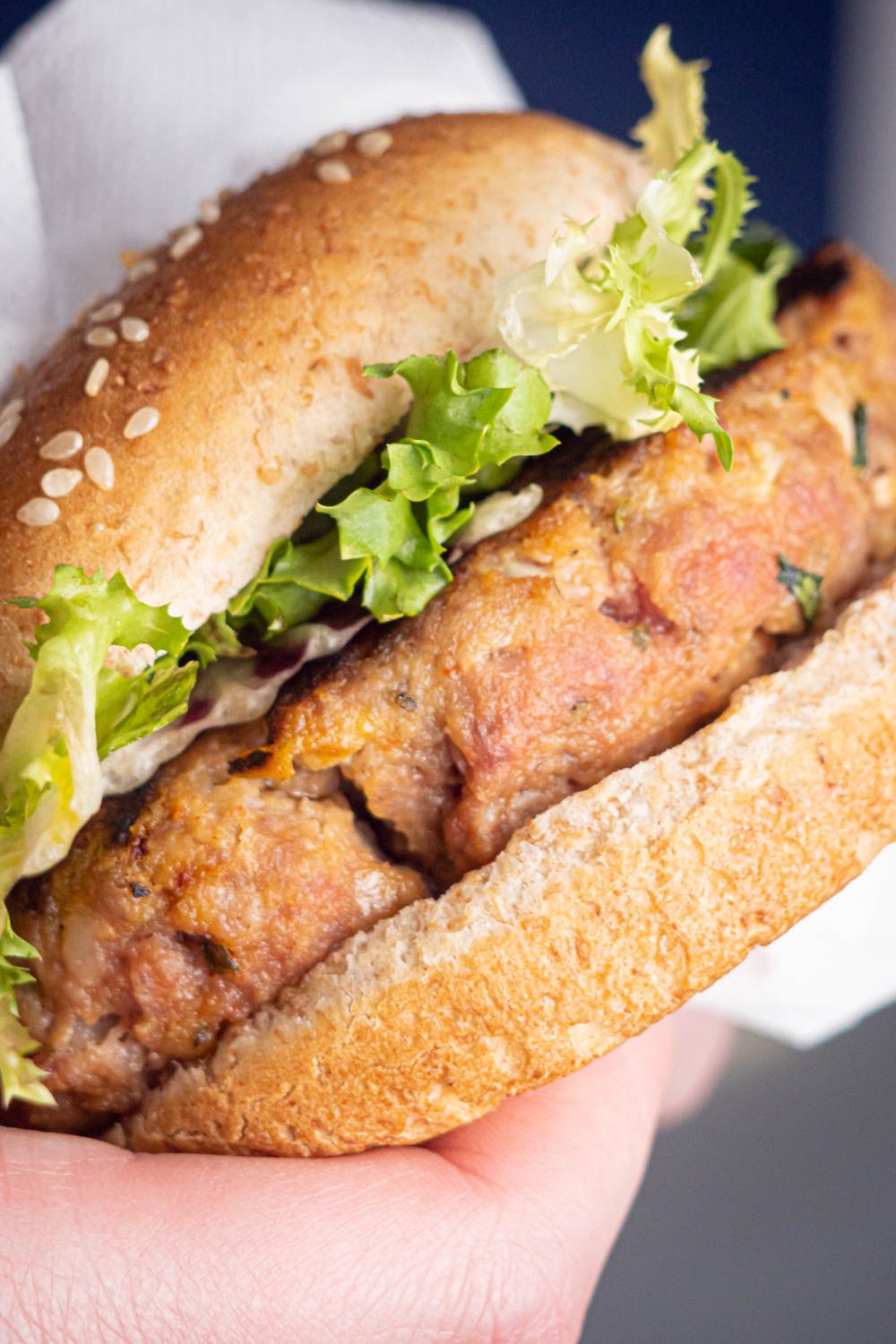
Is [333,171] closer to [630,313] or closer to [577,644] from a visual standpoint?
[630,313]

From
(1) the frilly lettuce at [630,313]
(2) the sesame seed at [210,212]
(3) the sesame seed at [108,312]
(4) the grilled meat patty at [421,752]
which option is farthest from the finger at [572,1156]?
(2) the sesame seed at [210,212]

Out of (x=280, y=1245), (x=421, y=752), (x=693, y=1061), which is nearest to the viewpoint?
(x=280, y=1245)

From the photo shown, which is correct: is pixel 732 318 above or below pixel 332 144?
below

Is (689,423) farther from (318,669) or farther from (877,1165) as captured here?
(877,1165)

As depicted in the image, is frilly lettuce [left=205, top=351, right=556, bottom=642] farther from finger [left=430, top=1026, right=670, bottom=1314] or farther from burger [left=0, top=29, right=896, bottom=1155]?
finger [left=430, top=1026, right=670, bottom=1314]

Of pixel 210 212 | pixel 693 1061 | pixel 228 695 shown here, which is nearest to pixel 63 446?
pixel 228 695

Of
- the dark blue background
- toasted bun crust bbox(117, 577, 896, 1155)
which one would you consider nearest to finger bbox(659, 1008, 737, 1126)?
toasted bun crust bbox(117, 577, 896, 1155)

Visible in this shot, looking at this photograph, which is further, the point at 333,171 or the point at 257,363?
the point at 333,171

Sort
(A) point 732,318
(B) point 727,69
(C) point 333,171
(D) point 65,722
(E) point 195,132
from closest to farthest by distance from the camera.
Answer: (D) point 65,722 → (C) point 333,171 → (A) point 732,318 → (E) point 195,132 → (B) point 727,69
